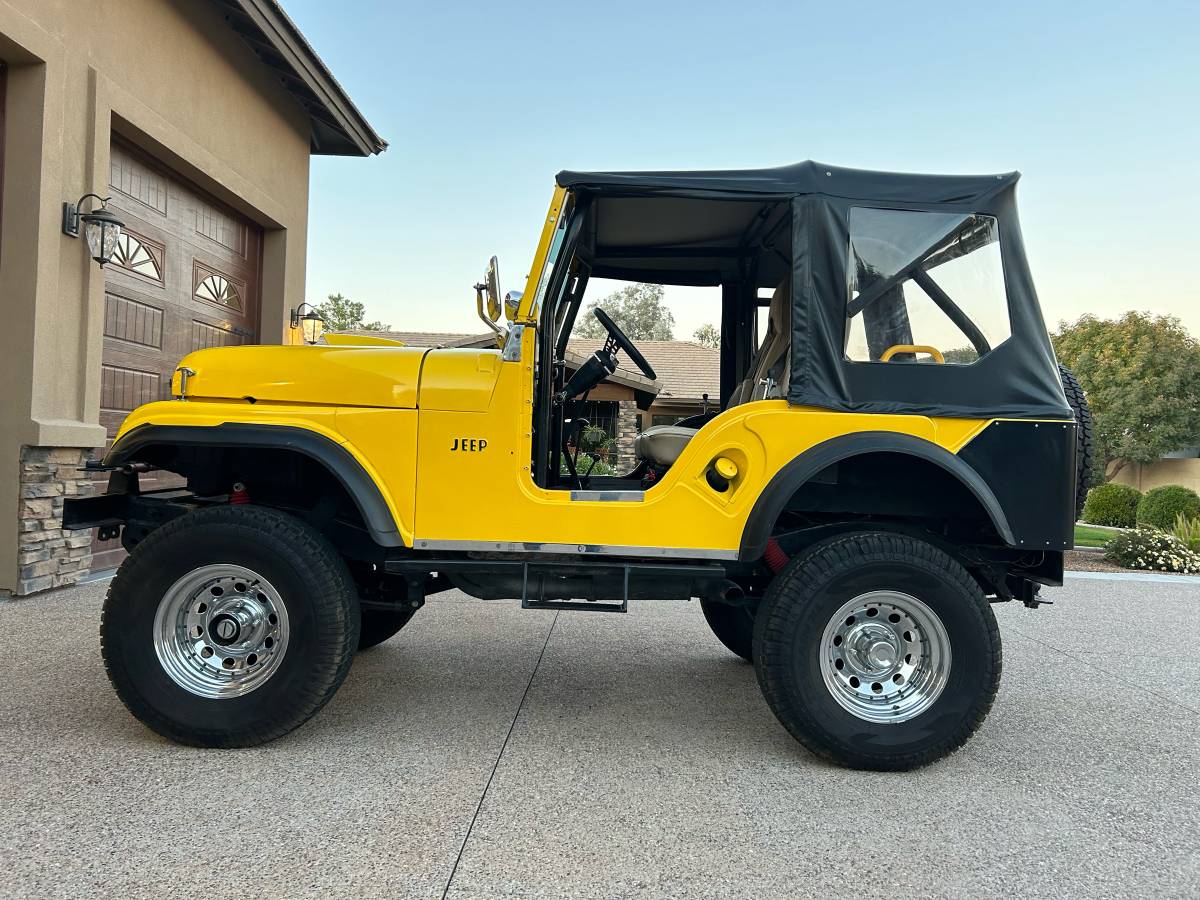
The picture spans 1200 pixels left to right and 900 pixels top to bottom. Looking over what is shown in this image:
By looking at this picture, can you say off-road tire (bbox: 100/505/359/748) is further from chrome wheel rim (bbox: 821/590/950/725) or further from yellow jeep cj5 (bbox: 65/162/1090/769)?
chrome wheel rim (bbox: 821/590/950/725)

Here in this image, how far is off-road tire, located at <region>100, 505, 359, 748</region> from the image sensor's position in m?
2.69

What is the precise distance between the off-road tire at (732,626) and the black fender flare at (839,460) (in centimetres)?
146

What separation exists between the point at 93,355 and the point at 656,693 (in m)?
4.93

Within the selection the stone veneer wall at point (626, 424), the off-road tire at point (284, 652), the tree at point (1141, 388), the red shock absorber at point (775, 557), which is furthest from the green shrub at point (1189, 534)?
the tree at point (1141, 388)

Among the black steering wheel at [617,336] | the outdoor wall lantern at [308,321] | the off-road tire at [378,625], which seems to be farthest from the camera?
the outdoor wall lantern at [308,321]

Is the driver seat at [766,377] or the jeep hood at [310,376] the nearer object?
the jeep hood at [310,376]

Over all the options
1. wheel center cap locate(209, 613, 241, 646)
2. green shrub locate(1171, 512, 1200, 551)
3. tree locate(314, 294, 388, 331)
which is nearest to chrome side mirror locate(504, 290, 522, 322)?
wheel center cap locate(209, 613, 241, 646)

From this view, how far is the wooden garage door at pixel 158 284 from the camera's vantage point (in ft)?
19.5

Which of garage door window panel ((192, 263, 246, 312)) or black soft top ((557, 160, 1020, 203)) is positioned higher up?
garage door window panel ((192, 263, 246, 312))

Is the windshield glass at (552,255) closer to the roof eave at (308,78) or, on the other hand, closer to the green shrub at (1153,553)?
the roof eave at (308,78)

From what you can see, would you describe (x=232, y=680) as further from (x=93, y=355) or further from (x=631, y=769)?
(x=93, y=355)

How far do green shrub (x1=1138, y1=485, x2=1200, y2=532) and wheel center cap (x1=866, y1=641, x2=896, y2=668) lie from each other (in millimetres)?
12665

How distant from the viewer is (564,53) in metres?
11.1

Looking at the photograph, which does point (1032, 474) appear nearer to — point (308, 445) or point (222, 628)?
point (308, 445)
